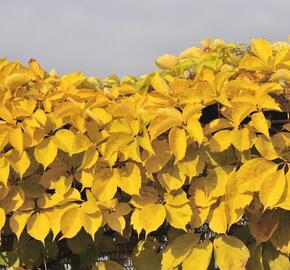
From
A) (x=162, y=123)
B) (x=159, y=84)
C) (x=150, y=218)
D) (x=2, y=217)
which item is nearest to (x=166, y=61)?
(x=159, y=84)

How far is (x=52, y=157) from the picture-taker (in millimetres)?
1616

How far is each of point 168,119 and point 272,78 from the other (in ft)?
0.92

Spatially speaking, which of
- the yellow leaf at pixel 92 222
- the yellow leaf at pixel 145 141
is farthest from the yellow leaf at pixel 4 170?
the yellow leaf at pixel 145 141

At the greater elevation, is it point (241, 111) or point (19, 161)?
point (241, 111)

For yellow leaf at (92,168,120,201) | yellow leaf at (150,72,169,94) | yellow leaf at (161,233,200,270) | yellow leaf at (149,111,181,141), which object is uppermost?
yellow leaf at (150,72,169,94)

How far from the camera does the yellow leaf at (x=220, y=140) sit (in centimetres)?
157

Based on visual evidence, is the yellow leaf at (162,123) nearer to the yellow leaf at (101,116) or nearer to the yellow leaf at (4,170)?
the yellow leaf at (101,116)

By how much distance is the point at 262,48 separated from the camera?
64.3 inches

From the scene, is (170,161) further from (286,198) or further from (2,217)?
(2,217)

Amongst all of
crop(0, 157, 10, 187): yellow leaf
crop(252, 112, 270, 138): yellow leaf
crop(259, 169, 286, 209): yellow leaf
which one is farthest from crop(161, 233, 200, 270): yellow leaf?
crop(0, 157, 10, 187): yellow leaf

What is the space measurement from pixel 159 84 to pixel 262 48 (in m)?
0.28

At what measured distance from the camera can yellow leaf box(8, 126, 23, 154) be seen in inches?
63.1

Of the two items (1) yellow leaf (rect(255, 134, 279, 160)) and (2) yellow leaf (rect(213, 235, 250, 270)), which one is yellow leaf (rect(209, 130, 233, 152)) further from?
(2) yellow leaf (rect(213, 235, 250, 270))

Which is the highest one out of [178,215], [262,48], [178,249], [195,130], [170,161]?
[262,48]
